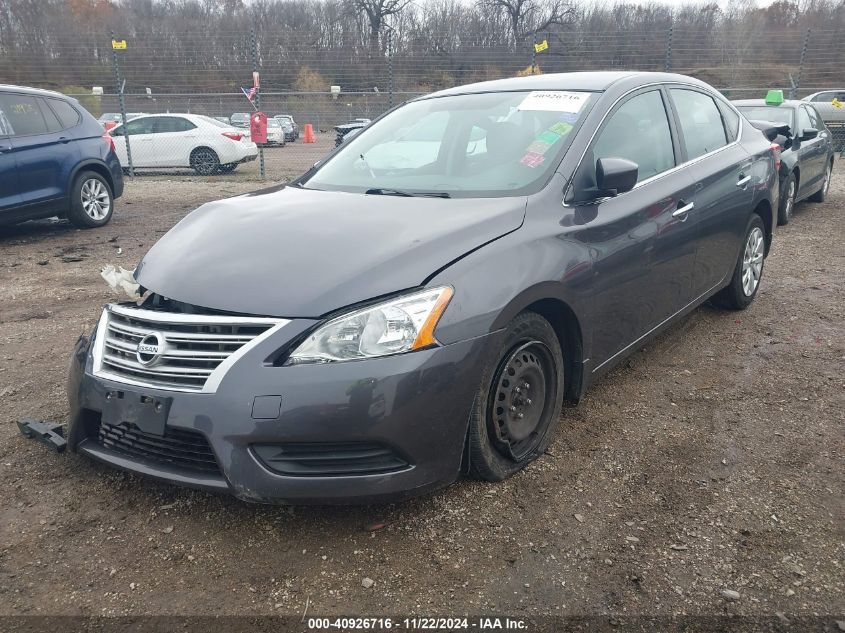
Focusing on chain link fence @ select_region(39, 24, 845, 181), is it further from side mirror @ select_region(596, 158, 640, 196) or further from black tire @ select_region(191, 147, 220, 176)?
side mirror @ select_region(596, 158, 640, 196)

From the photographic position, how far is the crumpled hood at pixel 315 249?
2326 millimetres

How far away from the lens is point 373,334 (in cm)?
225

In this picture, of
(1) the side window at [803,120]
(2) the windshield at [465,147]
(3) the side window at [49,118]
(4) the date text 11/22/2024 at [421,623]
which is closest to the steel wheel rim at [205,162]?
(3) the side window at [49,118]

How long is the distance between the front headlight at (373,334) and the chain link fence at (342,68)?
12346 millimetres

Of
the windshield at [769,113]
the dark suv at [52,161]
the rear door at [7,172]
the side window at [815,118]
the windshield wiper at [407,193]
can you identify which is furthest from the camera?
the side window at [815,118]

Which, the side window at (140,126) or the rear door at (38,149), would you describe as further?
the side window at (140,126)

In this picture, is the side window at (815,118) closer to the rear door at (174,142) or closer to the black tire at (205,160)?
the black tire at (205,160)

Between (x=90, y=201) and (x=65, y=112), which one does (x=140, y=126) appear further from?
(x=90, y=201)

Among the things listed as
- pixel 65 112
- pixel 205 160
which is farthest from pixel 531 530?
pixel 205 160

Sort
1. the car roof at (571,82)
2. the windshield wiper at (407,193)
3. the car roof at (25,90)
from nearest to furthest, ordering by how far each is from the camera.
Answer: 1. the windshield wiper at (407,193)
2. the car roof at (571,82)
3. the car roof at (25,90)

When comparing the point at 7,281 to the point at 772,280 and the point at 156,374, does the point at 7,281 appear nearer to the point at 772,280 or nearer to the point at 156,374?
the point at 156,374

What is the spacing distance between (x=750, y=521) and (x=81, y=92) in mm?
19459

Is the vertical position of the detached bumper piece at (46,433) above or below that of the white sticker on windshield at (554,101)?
below

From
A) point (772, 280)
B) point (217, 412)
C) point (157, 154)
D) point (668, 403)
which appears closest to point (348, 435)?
point (217, 412)
